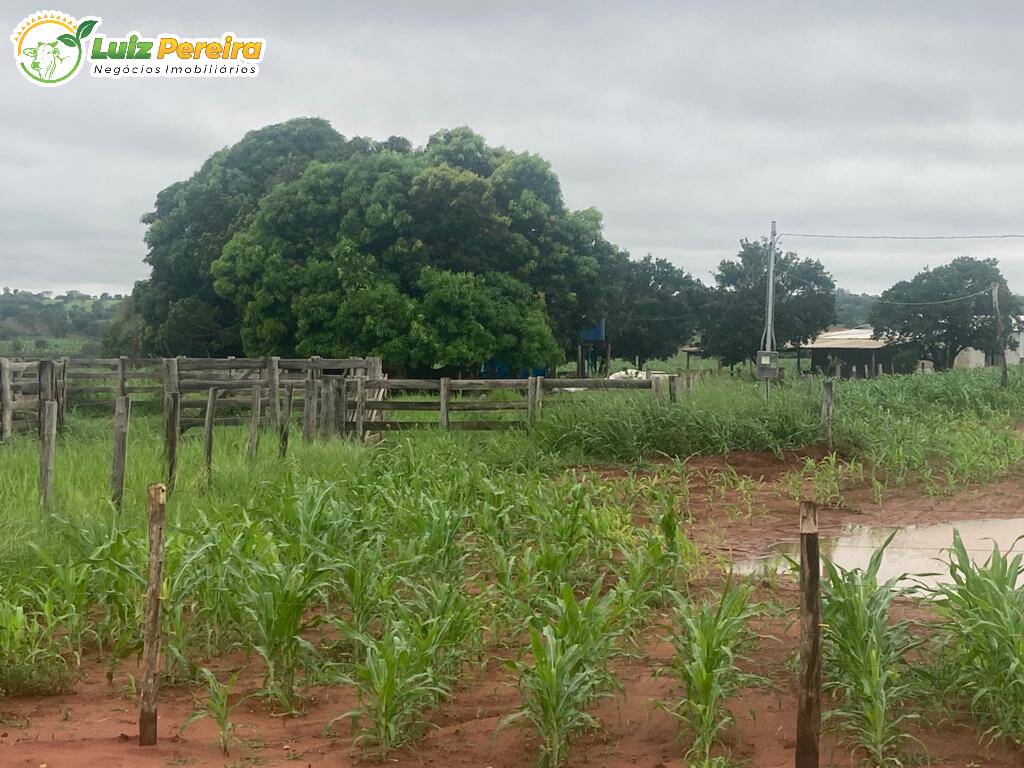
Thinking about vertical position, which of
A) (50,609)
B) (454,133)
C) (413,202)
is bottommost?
(50,609)

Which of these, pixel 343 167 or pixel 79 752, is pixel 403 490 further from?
pixel 343 167

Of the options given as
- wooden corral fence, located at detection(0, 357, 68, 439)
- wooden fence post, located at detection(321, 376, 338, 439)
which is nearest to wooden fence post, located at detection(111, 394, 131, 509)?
wooden corral fence, located at detection(0, 357, 68, 439)

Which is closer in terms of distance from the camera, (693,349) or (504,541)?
(504,541)

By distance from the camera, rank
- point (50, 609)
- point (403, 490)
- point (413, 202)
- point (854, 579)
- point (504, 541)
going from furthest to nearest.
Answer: point (413, 202)
point (403, 490)
point (504, 541)
point (50, 609)
point (854, 579)

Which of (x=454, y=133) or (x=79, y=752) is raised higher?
(x=454, y=133)

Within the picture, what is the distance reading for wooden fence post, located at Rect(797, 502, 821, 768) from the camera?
4254 millimetres

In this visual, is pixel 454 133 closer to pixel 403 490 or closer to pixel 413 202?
pixel 413 202

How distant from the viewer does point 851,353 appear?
186ft

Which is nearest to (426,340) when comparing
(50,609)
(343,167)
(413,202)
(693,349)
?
(413,202)

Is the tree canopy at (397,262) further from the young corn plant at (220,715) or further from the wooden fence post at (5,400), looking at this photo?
the young corn plant at (220,715)

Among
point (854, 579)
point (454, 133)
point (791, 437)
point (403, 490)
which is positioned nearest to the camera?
point (854, 579)

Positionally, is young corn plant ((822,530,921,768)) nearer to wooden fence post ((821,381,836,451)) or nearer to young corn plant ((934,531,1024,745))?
young corn plant ((934,531,1024,745))

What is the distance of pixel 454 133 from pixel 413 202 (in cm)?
391

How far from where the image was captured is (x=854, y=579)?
17.2 ft
